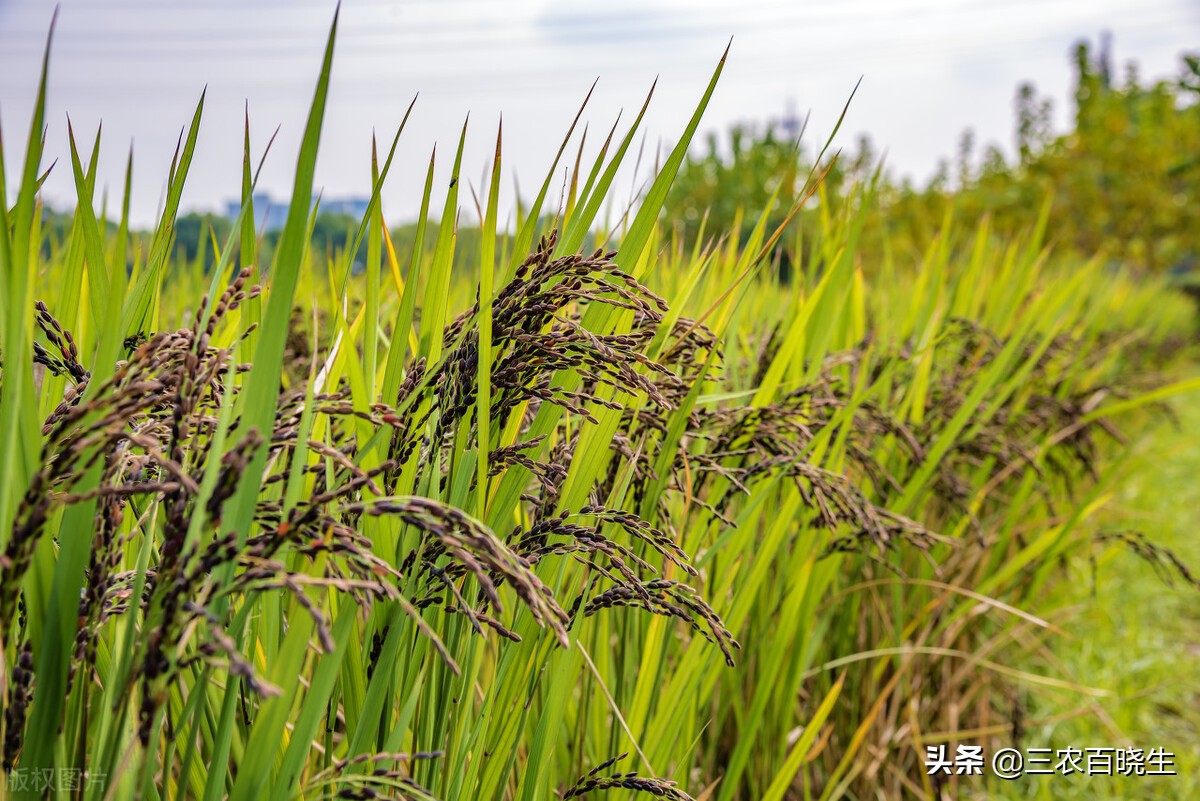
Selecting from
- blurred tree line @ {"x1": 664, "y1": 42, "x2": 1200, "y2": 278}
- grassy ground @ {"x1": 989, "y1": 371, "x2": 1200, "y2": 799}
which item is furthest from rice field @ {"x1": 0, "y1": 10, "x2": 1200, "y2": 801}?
blurred tree line @ {"x1": 664, "y1": 42, "x2": 1200, "y2": 278}

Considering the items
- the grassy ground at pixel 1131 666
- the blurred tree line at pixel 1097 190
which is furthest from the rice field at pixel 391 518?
the blurred tree line at pixel 1097 190

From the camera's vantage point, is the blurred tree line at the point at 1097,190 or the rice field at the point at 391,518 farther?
the blurred tree line at the point at 1097,190

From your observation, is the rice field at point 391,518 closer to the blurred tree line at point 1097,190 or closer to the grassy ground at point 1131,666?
the grassy ground at point 1131,666

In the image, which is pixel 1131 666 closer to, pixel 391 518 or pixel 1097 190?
pixel 391 518

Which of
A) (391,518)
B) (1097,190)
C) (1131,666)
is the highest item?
(1097,190)

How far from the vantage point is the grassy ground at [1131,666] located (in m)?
2.47

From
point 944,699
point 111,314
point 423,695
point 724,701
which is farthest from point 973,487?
point 111,314

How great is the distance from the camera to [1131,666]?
313cm

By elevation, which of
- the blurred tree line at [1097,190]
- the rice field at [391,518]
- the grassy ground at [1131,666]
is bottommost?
the grassy ground at [1131,666]

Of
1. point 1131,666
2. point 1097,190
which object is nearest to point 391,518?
point 1131,666

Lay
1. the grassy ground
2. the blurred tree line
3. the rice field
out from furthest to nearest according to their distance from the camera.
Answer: the blurred tree line
the grassy ground
the rice field

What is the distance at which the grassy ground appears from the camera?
247 cm

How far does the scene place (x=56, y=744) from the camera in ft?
2.16

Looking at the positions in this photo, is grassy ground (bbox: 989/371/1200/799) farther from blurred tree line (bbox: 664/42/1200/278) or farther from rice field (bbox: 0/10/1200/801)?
blurred tree line (bbox: 664/42/1200/278)
